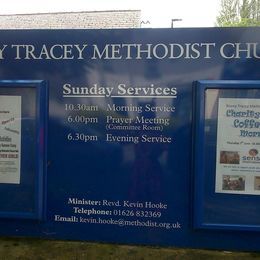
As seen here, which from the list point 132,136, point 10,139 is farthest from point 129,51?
point 10,139

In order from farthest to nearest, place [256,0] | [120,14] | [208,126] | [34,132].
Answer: [256,0]
[120,14]
[34,132]
[208,126]

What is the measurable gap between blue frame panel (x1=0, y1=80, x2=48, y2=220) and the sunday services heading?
278mm

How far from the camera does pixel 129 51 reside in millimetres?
3568

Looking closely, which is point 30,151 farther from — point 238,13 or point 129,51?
point 238,13

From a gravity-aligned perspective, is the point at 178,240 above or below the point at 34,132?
below

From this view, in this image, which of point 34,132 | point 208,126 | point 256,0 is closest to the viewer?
point 208,126

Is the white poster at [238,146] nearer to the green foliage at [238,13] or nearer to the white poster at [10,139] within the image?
the white poster at [10,139]

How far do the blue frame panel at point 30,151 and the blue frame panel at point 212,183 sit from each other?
1403 mm

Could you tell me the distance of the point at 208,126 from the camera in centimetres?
348

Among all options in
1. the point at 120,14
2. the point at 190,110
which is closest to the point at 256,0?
the point at 120,14

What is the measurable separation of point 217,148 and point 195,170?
27 centimetres

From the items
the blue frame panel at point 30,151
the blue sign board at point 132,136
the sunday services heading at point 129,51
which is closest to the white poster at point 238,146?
the blue sign board at point 132,136

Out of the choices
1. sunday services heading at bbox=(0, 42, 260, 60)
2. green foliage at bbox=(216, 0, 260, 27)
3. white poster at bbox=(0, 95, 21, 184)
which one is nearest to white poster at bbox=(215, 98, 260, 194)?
sunday services heading at bbox=(0, 42, 260, 60)

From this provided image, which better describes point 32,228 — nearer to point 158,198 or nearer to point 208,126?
point 158,198
